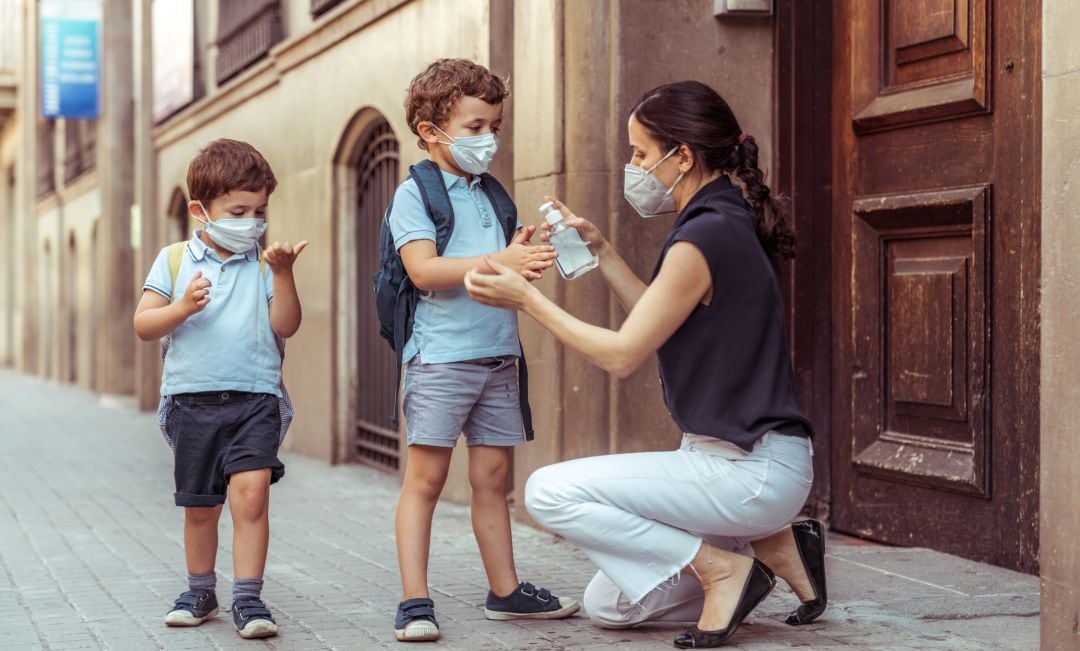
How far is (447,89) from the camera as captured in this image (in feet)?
14.7

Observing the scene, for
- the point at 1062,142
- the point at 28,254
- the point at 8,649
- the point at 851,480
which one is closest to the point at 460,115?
the point at 1062,142

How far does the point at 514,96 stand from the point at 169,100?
971cm

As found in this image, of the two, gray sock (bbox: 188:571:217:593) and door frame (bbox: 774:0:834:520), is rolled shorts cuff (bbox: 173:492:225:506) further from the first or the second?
door frame (bbox: 774:0:834:520)

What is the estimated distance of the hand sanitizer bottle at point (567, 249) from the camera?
429 centimetres

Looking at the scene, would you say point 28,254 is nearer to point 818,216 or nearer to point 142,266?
point 142,266

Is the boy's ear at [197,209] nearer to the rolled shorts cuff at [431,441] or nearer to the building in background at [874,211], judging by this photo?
the rolled shorts cuff at [431,441]

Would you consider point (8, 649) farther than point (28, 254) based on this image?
No

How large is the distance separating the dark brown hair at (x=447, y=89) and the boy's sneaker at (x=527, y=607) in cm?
150

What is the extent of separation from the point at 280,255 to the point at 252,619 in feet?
3.67

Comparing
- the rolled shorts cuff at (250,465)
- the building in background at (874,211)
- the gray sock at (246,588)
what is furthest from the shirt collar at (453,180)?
the building in background at (874,211)

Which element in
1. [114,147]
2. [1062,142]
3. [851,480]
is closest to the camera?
[1062,142]

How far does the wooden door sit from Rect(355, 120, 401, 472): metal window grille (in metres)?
3.93

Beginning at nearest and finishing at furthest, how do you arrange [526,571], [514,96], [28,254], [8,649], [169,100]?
[8,649] → [526,571] → [514,96] → [169,100] → [28,254]

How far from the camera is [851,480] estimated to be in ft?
20.3
